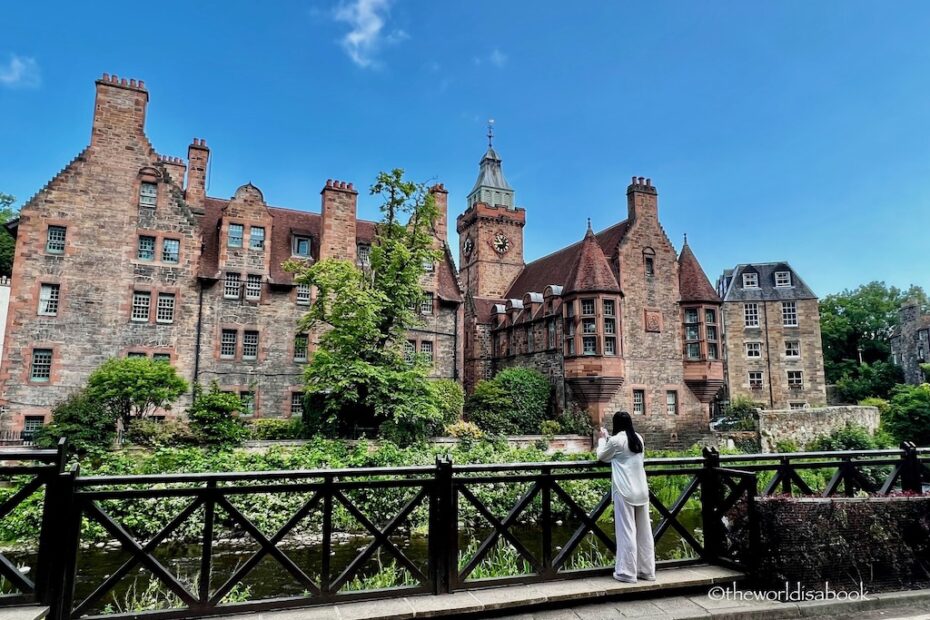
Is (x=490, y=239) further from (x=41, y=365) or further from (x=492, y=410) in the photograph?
(x=41, y=365)

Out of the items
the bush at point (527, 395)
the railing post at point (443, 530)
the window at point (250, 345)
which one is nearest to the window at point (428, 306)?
the bush at point (527, 395)

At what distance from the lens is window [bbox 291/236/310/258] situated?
2909 cm

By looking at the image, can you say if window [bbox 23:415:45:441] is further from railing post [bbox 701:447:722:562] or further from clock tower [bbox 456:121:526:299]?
clock tower [bbox 456:121:526:299]

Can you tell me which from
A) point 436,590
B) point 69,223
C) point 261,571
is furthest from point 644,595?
point 69,223

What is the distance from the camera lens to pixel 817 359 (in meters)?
39.7

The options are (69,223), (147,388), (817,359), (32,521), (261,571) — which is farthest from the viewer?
(817,359)

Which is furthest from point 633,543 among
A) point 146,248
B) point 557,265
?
point 557,265

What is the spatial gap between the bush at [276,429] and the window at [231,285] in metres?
6.37

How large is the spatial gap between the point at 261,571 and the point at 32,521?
654 centimetres

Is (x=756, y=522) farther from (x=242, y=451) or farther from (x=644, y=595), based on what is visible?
(x=242, y=451)

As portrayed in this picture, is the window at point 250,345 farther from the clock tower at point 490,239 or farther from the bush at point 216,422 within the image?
the clock tower at point 490,239

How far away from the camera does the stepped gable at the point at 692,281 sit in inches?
1213

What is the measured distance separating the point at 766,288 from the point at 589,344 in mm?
21122

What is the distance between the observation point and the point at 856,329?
56875mm
